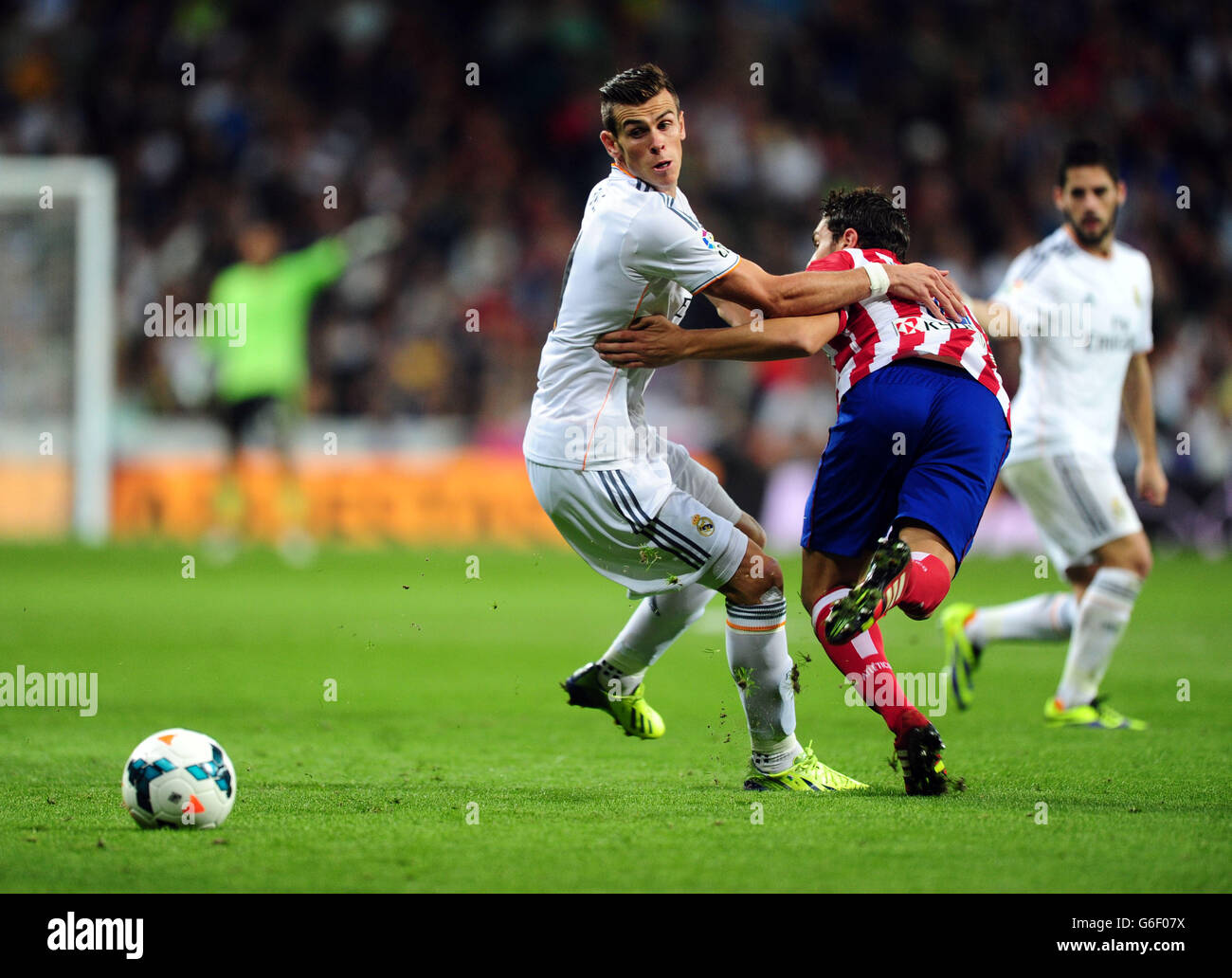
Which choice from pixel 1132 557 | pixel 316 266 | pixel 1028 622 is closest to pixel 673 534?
pixel 1132 557

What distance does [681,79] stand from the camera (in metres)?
20.6

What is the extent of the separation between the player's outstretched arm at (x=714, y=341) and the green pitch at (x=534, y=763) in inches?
40.0

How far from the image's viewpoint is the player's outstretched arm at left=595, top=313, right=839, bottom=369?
506 centimetres

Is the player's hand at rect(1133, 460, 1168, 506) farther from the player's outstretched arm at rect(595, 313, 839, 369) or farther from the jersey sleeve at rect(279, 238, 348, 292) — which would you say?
the jersey sleeve at rect(279, 238, 348, 292)

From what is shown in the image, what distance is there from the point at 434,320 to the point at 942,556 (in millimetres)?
14384

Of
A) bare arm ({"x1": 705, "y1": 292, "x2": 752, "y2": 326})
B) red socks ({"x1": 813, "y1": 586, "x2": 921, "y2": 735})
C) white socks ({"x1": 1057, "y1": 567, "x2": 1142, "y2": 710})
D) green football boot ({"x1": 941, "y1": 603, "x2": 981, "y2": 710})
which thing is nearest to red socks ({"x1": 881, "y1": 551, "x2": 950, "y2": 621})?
red socks ({"x1": 813, "y1": 586, "x2": 921, "y2": 735})

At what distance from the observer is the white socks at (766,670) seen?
203 inches

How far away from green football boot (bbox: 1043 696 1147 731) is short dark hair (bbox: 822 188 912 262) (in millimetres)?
2513

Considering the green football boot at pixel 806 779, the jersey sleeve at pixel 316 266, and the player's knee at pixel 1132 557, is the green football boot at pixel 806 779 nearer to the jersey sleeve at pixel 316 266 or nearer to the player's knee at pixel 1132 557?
the player's knee at pixel 1132 557

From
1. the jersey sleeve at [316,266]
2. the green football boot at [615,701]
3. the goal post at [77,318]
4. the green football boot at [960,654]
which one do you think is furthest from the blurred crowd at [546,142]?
the green football boot at [615,701]

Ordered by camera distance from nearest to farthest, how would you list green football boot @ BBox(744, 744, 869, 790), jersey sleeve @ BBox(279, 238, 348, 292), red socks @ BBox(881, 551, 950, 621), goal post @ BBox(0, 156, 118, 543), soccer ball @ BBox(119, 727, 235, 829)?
soccer ball @ BBox(119, 727, 235, 829), red socks @ BBox(881, 551, 950, 621), green football boot @ BBox(744, 744, 869, 790), jersey sleeve @ BBox(279, 238, 348, 292), goal post @ BBox(0, 156, 118, 543)

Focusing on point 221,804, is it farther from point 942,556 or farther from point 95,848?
point 942,556

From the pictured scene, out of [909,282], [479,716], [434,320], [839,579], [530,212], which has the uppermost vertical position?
[530,212]

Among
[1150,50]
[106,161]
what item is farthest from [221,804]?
[1150,50]
